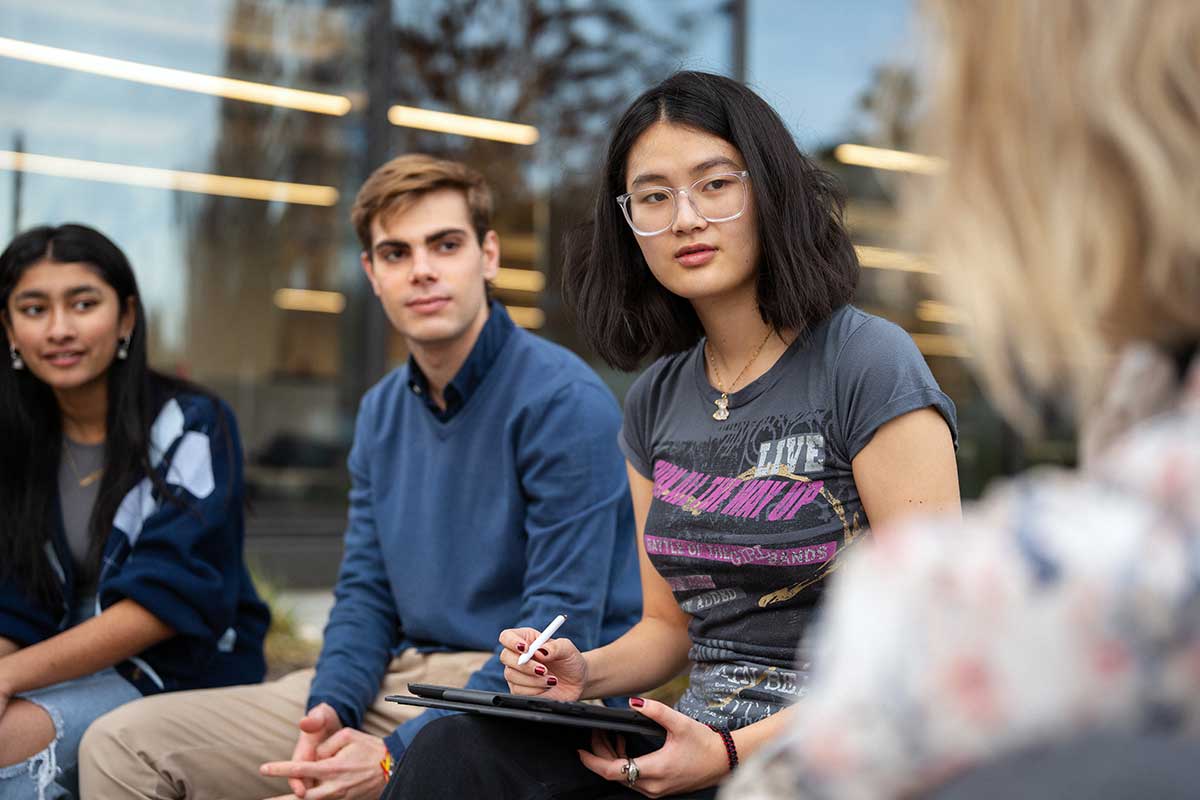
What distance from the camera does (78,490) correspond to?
2916mm

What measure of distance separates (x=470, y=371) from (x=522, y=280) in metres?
4.72

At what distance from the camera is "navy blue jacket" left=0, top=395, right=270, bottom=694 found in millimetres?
2701

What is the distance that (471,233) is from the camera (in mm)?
2965

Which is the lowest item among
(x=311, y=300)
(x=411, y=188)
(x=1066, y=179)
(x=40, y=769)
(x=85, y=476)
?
(x=40, y=769)

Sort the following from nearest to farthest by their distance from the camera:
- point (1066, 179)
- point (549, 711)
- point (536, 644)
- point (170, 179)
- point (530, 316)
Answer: point (1066, 179) → point (549, 711) → point (536, 644) → point (170, 179) → point (530, 316)

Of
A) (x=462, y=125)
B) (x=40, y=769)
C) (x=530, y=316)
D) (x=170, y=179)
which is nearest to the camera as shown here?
(x=40, y=769)

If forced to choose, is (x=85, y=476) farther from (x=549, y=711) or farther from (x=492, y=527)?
(x=549, y=711)

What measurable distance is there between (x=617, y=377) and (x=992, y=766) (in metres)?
6.31

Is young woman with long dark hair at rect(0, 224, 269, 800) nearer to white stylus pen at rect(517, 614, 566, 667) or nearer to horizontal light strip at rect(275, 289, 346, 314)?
white stylus pen at rect(517, 614, 566, 667)

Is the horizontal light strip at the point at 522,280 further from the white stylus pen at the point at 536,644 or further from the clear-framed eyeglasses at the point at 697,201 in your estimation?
the white stylus pen at the point at 536,644

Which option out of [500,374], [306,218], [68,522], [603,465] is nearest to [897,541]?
[603,465]

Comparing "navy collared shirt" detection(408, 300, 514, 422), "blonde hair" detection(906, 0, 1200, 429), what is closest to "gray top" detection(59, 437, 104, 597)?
"navy collared shirt" detection(408, 300, 514, 422)

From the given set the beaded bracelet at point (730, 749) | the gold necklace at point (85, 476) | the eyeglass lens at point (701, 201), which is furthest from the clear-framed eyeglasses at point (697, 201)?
the gold necklace at point (85, 476)

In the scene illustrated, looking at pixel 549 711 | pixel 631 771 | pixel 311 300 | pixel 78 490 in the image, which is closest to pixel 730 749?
pixel 631 771
